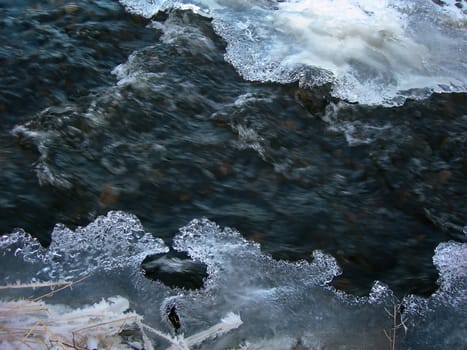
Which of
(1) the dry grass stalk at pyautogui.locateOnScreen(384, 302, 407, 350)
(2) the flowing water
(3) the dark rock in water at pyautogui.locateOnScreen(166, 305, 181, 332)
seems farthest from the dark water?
(3) the dark rock in water at pyautogui.locateOnScreen(166, 305, 181, 332)

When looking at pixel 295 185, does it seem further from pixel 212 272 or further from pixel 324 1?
pixel 324 1

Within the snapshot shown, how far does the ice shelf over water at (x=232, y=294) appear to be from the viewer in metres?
2.59

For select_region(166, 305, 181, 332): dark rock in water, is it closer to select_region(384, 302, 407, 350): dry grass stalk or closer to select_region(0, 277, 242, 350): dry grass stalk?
select_region(0, 277, 242, 350): dry grass stalk

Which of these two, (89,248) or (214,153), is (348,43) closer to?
(214,153)

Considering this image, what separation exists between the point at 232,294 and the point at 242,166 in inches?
39.8

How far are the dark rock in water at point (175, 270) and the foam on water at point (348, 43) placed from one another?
1846 millimetres

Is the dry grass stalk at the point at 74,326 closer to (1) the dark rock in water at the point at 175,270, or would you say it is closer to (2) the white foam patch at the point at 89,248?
(2) the white foam patch at the point at 89,248

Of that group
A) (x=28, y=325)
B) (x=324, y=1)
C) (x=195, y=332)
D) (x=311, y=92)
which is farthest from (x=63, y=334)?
(x=324, y=1)

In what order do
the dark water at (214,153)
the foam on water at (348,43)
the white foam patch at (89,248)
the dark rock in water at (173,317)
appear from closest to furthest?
the dark rock in water at (173,317) < the white foam patch at (89,248) < the dark water at (214,153) < the foam on water at (348,43)

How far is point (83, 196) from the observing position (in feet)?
10.3

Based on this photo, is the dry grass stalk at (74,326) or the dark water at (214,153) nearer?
the dry grass stalk at (74,326)

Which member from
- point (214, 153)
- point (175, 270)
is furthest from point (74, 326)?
point (214, 153)

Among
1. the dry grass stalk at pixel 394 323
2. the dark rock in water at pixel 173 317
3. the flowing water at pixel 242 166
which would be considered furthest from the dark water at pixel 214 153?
the dark rock in water at pixel 173 317

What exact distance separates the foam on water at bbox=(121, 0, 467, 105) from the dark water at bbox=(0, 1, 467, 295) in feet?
0.65
